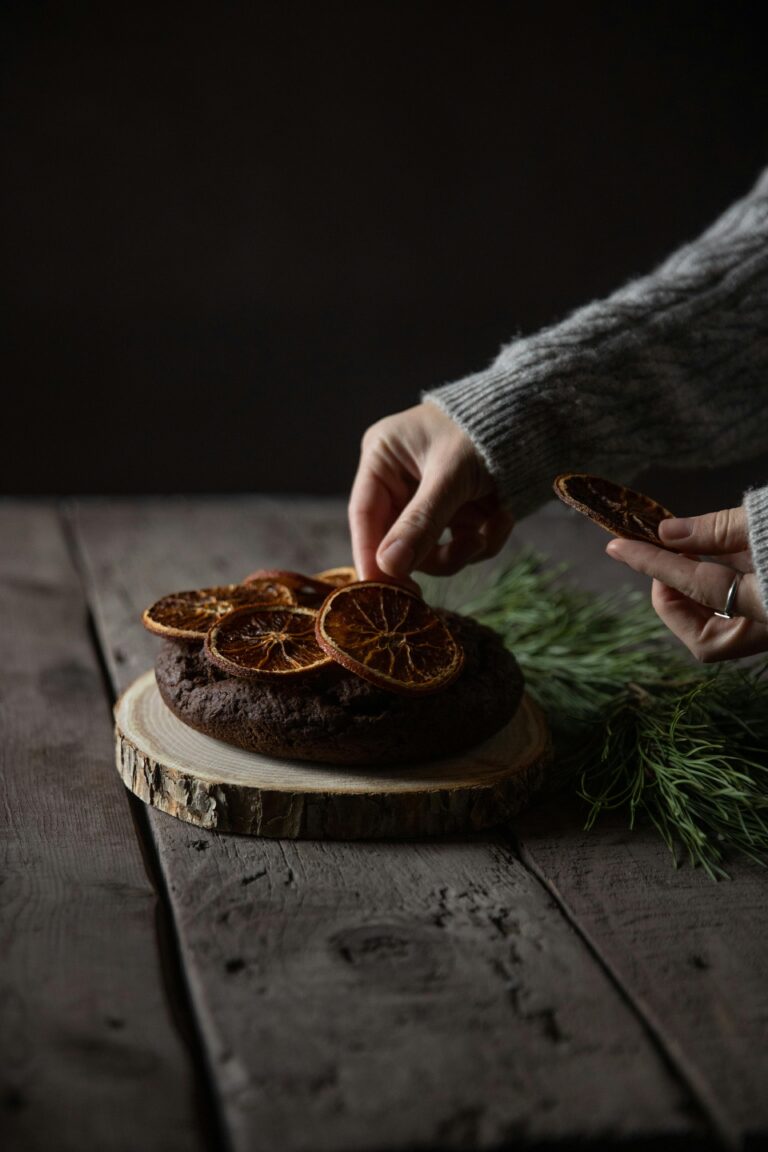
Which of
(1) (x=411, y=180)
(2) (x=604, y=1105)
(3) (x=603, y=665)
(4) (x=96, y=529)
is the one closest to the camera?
(2) (x=604, y=1105)

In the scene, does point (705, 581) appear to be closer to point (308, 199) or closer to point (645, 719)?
point (645, 719)

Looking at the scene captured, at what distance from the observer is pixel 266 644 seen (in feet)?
4.39

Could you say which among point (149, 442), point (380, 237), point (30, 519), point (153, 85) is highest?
point (153, 85)

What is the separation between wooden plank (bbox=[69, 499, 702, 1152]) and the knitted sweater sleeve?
57 cm

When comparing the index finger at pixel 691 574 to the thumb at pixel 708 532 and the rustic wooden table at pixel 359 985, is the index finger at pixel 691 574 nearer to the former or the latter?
the thumb at pixel 708 532

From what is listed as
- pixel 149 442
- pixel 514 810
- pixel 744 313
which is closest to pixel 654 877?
pixel 514 810

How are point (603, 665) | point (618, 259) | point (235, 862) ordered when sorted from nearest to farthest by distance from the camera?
point (235, 862) → point (603, 665) → point (618, 259)

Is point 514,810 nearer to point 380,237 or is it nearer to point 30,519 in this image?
point 30,519

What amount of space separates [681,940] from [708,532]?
46cm

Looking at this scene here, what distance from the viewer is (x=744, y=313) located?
171 cm

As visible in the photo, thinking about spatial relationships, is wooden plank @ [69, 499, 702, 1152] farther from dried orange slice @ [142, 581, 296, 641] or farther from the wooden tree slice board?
dried orange slice @ [142, 581, 296, 641]

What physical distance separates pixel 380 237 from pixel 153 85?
0.90 m

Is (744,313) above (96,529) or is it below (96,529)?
above

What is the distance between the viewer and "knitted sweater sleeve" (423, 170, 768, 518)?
1543mm
